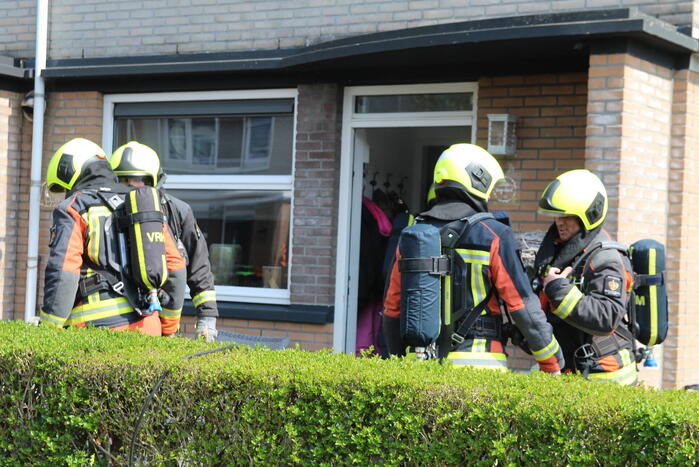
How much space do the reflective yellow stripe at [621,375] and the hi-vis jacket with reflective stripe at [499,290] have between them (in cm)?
50

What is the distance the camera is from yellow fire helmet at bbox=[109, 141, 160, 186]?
241 inches

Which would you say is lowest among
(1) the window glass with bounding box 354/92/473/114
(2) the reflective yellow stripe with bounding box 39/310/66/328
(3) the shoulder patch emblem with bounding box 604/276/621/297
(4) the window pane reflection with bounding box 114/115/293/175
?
(2) the reflective yellow stripe with bounding box 39/310/66/328

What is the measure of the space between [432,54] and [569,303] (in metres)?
3.11

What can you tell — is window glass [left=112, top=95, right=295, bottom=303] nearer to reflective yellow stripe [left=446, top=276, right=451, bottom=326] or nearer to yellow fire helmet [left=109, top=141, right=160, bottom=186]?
yellow fire helmet [left=109, top=141, right=160, bottom=186]

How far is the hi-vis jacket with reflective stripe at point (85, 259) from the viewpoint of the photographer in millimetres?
5492

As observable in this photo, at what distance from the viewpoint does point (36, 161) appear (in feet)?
30.9

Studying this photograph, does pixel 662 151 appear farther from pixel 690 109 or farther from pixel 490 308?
pixel 490 308


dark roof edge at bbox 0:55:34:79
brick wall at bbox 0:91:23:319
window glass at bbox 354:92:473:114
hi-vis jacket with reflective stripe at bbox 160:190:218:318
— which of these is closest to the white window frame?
window glass at bbox 354:92:473:114

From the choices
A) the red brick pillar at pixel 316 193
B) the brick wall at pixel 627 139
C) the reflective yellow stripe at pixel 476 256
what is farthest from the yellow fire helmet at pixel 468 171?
the red brick pillar at pixel 316 193

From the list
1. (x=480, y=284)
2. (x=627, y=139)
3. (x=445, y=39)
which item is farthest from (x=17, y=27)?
(x=480, y=284)

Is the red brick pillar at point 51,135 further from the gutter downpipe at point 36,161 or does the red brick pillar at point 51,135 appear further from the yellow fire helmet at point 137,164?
the yellow fire helmet at point 137,164

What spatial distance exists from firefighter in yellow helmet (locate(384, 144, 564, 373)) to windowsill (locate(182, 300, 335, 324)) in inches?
142

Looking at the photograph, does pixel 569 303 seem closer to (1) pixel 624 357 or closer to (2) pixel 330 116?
(1) pixel 624 357

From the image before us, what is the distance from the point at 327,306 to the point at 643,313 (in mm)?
3516
